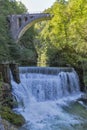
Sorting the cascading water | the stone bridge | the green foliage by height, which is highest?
the stone bridge

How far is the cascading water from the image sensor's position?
450 inches

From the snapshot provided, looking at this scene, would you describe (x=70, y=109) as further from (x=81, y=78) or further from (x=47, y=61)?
(x=47, y=61)

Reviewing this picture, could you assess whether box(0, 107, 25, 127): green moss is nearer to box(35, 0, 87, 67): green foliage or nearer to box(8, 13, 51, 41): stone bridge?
box(35, 0, 87, 67): green foliage

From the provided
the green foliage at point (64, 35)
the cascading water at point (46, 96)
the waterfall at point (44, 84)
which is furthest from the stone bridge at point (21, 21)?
the waterfall at point (44, 84)

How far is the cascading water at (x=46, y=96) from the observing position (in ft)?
37.5

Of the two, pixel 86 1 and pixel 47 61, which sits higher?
pixel 86 1

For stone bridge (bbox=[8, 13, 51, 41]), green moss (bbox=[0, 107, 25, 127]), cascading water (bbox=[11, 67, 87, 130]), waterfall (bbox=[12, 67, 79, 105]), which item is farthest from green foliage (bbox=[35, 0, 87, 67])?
green moss (bbox=[0, 107, 25, 127])

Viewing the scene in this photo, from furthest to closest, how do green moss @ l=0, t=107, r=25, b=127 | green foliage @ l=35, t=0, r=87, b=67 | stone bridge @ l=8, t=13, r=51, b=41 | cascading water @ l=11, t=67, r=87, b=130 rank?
stone bridge @ l=8, t=13, r=51, b=41, green foliage @ l=35, t=0, r=87, b=67, cascading water @ l=11, t=67, r=87, b=130, green moss @ l=0, t=107, r=25, b=127

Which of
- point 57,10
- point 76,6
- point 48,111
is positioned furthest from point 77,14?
point 48,111

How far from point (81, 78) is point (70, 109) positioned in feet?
21.3

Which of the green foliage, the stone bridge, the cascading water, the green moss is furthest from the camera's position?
the stone bridge

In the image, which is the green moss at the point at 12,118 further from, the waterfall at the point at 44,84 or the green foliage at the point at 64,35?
the green foliage at the point at 64,35

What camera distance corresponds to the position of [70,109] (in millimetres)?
14133

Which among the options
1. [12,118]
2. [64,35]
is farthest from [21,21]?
[12,118]
